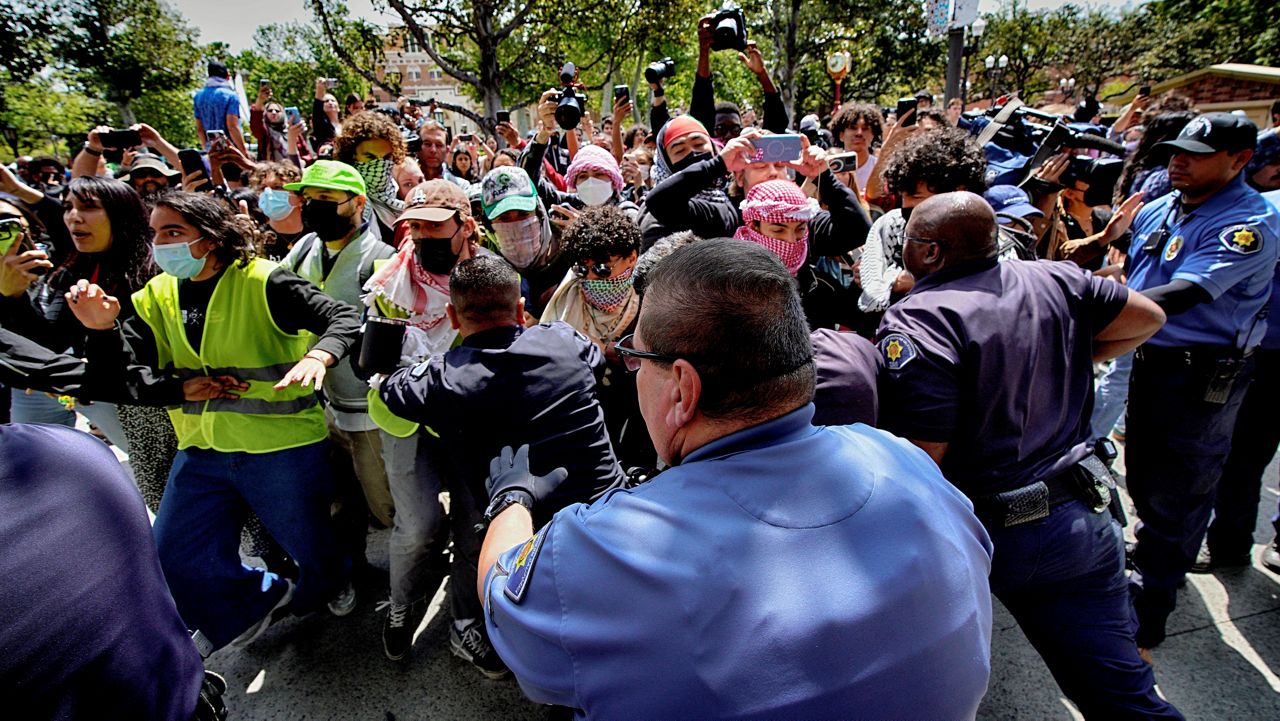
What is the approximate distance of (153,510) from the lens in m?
3.22

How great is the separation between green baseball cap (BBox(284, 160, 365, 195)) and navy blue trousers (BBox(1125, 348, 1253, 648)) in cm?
378

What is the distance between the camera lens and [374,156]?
3.87 m

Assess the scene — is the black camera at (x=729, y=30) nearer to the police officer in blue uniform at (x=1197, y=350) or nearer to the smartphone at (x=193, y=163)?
the police officer in blue uniform at (x=1197, y=350)

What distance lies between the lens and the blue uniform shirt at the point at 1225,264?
2.52m

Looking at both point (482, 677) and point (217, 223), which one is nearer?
point (217, 223)

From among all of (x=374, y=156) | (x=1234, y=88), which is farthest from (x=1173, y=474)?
(x=1234, y=88)

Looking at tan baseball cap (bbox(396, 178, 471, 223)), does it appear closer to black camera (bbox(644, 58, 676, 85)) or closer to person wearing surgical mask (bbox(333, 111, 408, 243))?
person wearing surgical mask (bbox(333, 111, 408, 243))

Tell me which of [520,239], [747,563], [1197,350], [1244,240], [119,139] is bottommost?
[1197,350]

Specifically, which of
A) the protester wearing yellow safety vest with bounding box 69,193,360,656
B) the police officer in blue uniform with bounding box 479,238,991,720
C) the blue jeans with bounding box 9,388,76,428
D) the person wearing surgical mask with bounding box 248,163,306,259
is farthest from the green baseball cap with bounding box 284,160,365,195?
the police officer in blue uniform with bounding box 479,238,991,720

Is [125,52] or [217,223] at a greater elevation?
[125,52]

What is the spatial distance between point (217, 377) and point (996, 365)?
9.27ft

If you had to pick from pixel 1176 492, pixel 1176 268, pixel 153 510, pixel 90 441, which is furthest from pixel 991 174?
pixel 153 510

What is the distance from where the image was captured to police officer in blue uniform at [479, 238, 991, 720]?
868 millimetres

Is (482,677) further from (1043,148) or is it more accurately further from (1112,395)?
(1112,395)
